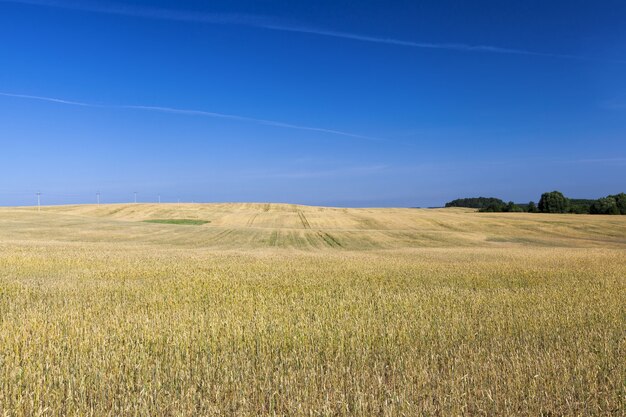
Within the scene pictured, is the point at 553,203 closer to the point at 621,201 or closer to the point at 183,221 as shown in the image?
the point at 621,201

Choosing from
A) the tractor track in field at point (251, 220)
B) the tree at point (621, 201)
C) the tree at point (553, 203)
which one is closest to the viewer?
the tractor track in field at point (251, 220)

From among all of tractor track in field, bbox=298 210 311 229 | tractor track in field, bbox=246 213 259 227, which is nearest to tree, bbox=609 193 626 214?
tractor track in field, bbox=298 210 311 229

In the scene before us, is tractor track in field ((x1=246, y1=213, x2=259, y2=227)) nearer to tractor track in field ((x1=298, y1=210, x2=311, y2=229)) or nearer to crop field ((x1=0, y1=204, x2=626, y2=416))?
tractor track in field ((x1=298, y1=210, x2=311, y2=229))

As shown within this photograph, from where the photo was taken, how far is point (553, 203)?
10988 cm

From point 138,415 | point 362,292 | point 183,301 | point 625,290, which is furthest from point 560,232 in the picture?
point 138,415

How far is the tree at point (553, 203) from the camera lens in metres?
Answer: 108

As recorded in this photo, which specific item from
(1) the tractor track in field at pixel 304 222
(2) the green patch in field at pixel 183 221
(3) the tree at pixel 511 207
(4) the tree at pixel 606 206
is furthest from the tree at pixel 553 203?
(2) the green patch in field at pixel 183 221

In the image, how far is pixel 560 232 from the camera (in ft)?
185

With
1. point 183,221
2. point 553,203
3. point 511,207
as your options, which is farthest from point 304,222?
point 553,203

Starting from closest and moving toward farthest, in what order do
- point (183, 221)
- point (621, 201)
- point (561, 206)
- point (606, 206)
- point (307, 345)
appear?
1. point (307, 345)
2. point (183, 221)
3. point (606, 206)
4. point (621, 201)
5. point (561, 206)

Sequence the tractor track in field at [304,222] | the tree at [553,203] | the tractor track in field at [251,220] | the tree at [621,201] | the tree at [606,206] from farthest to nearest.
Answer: the tree at [553,203], the tree at [621,201], the tree at [606,206], the tractor track in field at [251,220], the tractor track in field at [304,222]

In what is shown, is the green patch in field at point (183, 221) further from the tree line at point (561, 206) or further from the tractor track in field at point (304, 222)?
the tree line at point (561, 206)

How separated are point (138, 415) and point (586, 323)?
353 inches

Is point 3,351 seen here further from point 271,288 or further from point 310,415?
point 271,288
